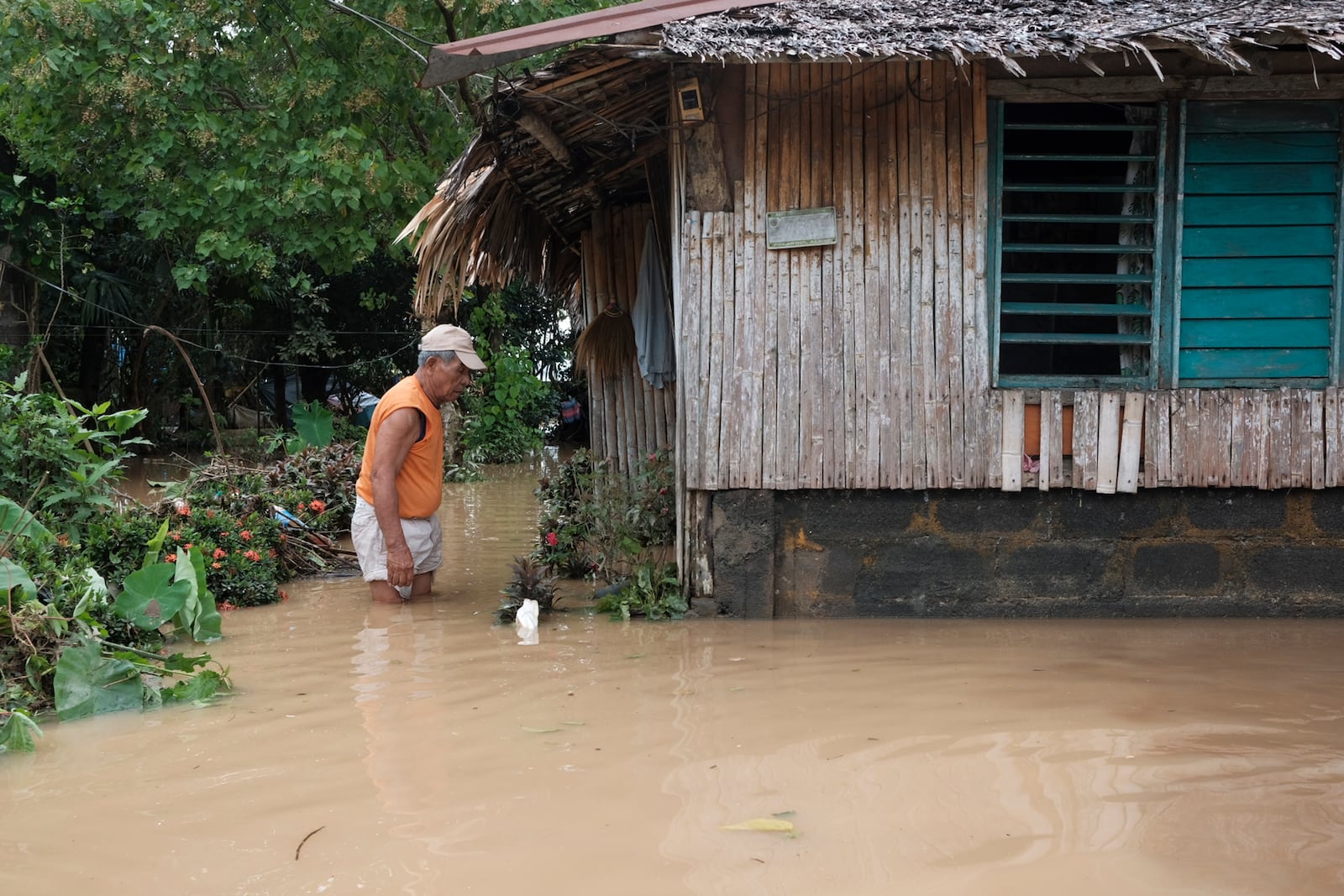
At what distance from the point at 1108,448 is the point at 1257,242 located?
1.33 metres

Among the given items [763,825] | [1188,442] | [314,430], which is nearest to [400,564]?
[763,825]

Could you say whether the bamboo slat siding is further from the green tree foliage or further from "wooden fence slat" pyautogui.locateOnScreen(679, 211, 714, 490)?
the green tree foliage

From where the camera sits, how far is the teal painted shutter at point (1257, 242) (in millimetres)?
5984

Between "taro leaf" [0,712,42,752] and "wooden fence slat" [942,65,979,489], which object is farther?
"wooden fence slat" [942,65,979,489]

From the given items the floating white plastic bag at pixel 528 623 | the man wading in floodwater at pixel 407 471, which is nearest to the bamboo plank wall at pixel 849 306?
the floating white plastic bag at pixel 528 623

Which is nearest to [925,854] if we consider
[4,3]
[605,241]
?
[605,241]

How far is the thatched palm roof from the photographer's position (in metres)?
5.13

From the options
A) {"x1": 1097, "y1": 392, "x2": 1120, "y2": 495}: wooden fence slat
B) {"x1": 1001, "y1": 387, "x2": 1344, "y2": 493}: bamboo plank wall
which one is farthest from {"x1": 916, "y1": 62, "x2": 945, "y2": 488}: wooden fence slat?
{"x1": 1097, "y1": 392, "x2": 1120, "y2": 495}: wooden fence slat

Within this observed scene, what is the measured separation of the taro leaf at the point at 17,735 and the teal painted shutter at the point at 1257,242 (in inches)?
211

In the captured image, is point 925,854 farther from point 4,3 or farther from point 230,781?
point 4,3

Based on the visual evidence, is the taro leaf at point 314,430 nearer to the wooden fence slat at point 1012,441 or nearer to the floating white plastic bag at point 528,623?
the floating white plastic bag at point 528,623

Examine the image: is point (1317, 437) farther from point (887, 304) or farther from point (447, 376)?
point (447, 376)

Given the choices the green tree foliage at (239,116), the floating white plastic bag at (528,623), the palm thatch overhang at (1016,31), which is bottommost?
the floating white plastic bag at (528,623)

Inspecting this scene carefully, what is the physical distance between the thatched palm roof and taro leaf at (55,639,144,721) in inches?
122
